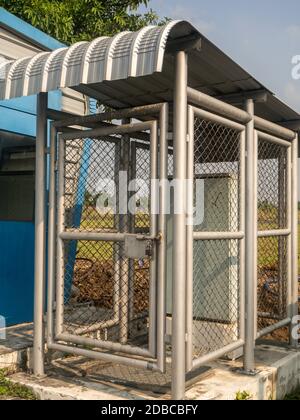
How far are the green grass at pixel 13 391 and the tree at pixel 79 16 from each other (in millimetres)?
7408

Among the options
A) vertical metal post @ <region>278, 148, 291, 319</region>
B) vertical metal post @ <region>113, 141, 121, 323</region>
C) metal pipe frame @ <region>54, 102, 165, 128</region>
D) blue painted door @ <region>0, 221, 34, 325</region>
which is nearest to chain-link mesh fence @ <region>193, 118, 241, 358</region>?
vertical metal post @ <region>278, 148, 291, 319</region>

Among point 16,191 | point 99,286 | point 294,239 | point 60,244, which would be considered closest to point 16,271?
point 16,191

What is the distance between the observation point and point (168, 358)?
453 cm

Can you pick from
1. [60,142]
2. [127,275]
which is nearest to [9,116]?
[60,142]

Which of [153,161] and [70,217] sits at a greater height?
[153,161]

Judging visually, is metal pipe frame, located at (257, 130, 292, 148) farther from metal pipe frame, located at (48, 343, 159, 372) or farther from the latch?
metal pipe frame, located at (48, 343, 159, 372)

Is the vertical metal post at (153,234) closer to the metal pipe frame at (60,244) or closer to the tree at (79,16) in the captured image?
the metal pipe frame at (60,244)

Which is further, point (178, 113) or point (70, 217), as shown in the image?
point (70, 217)

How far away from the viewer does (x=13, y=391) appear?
3797 millimetres

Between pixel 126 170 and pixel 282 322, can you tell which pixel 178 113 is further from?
pixel 282 322

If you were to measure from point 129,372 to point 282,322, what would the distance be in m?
1.79

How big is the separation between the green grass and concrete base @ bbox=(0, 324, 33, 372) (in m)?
0.27

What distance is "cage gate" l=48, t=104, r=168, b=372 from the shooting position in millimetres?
3531
